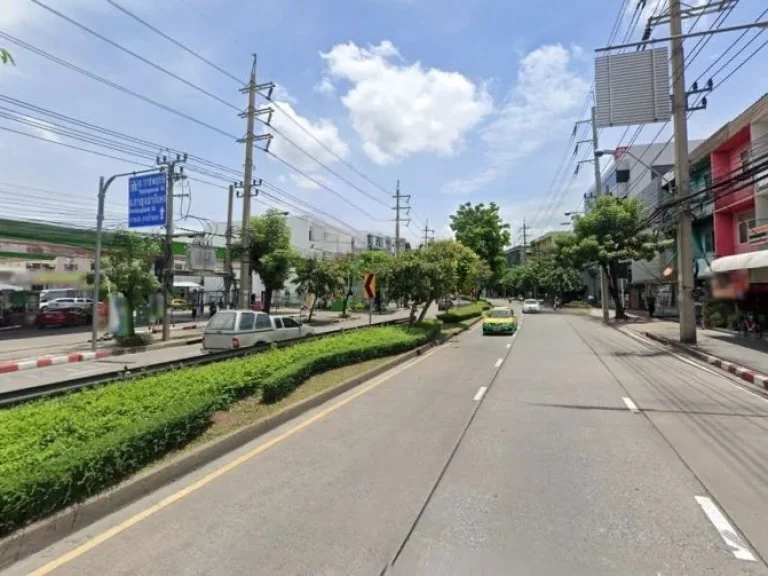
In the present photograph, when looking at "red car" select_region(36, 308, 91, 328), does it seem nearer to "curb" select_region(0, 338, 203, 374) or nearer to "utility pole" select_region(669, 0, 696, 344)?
"curb" select_region(0, 338, 203, 374)

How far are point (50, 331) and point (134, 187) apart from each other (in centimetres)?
1216

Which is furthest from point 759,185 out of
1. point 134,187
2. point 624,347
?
point 134,187

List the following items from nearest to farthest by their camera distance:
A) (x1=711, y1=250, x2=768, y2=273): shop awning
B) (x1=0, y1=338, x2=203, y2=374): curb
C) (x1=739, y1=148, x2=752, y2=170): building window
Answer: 1. (x1=0, y1=338, x2=203, y2=374): curb
2. (x1=711, y1=250, x2=768, y2=273): shop awning
3. (x1=739, y1=148, x2=752, y2=170): building window

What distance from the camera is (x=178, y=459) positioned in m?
6.04

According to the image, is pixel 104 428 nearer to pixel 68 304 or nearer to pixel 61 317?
pixel 61 317

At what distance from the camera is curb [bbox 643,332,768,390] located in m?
12.5

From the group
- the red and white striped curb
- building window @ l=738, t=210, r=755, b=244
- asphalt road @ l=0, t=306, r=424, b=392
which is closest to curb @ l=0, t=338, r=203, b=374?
the red and white striped curb

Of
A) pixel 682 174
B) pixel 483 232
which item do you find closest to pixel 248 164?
pixel 682 174

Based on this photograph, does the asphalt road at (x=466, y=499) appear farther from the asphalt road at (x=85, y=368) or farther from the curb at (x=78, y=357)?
the curb at (x=78, y=357)

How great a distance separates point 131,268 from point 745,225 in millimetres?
27746

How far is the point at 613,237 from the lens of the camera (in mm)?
A: 36469

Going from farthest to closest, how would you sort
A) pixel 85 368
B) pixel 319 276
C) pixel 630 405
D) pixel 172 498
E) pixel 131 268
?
pixel 319 276
pixel 131 268
pixel 85 368
pixel 630 405
pixel 172 498

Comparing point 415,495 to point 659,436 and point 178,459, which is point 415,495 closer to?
point 178,459

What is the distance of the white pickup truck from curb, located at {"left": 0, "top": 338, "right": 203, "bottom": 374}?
5222mm
